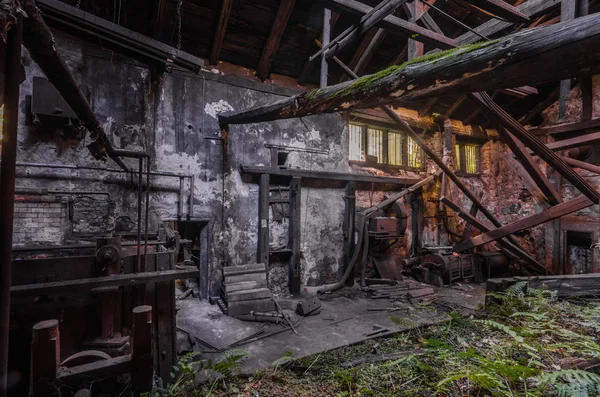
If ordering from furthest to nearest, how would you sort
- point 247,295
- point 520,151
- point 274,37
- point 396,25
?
point 274,37, point 247,295, point 520,151, point 396,25

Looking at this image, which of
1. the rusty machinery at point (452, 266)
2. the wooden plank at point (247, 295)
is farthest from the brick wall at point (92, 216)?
the rusty machinery at point (452, 266)

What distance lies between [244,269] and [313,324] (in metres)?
2.01

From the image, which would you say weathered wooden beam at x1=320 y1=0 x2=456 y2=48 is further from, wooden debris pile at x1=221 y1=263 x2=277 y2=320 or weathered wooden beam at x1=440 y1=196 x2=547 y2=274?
wooden debris pile at x1=221 y1=263 x2=277 y2=320

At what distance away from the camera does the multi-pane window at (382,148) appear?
29.6ft

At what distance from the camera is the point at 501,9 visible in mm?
3787

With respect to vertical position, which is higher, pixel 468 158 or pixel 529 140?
pixel 468 158

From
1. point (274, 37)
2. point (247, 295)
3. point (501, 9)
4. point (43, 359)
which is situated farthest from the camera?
point (274, 37)

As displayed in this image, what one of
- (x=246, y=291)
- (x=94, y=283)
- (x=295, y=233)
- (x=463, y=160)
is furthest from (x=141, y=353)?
(x=463, y=160)

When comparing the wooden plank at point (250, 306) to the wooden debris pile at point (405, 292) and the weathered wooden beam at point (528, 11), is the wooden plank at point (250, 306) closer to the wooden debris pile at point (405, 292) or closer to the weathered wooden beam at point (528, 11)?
the wooden debris pile at point (405, 292)

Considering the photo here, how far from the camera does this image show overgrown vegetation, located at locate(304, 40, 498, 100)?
2449 millimetres

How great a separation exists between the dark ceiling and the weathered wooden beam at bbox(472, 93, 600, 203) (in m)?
1.86

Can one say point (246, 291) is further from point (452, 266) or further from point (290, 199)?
point (452, 266)

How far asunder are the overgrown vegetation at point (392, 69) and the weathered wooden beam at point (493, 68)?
0.4 inches

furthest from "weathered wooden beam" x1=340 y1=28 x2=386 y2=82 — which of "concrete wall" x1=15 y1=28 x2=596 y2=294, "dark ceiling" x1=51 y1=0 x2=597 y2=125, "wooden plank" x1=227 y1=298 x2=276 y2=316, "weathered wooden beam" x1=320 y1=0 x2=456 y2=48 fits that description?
"wooden plank" x1=227 y1=298 x2=276 y2=316
